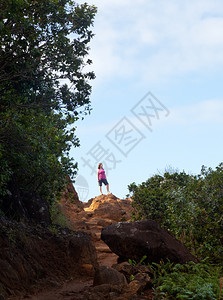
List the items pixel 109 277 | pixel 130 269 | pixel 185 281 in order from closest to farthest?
pixel 185 281
pixel 109 277
pixel 130 269

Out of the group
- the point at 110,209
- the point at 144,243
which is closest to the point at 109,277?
the point at 144,243

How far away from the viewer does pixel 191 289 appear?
844cm

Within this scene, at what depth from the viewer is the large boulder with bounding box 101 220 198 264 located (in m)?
10.9

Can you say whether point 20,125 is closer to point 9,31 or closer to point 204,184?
point 9,31

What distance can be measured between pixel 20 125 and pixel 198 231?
7.24 meters

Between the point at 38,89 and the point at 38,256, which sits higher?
the point at 38,89

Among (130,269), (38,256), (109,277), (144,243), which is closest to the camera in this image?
(109,277)

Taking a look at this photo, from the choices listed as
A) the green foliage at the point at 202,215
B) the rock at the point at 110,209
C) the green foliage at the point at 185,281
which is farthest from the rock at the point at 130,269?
the rock at the point at 110,209

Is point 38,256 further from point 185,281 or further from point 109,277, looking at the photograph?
point 185,281

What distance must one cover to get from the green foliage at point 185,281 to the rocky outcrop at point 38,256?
328cm

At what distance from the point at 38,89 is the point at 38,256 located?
6778 millimetres

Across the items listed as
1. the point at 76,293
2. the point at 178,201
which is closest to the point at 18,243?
the point at 76,293

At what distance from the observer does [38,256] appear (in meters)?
11.8

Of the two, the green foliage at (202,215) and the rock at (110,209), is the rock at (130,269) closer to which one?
the green foliage at (202,215)
